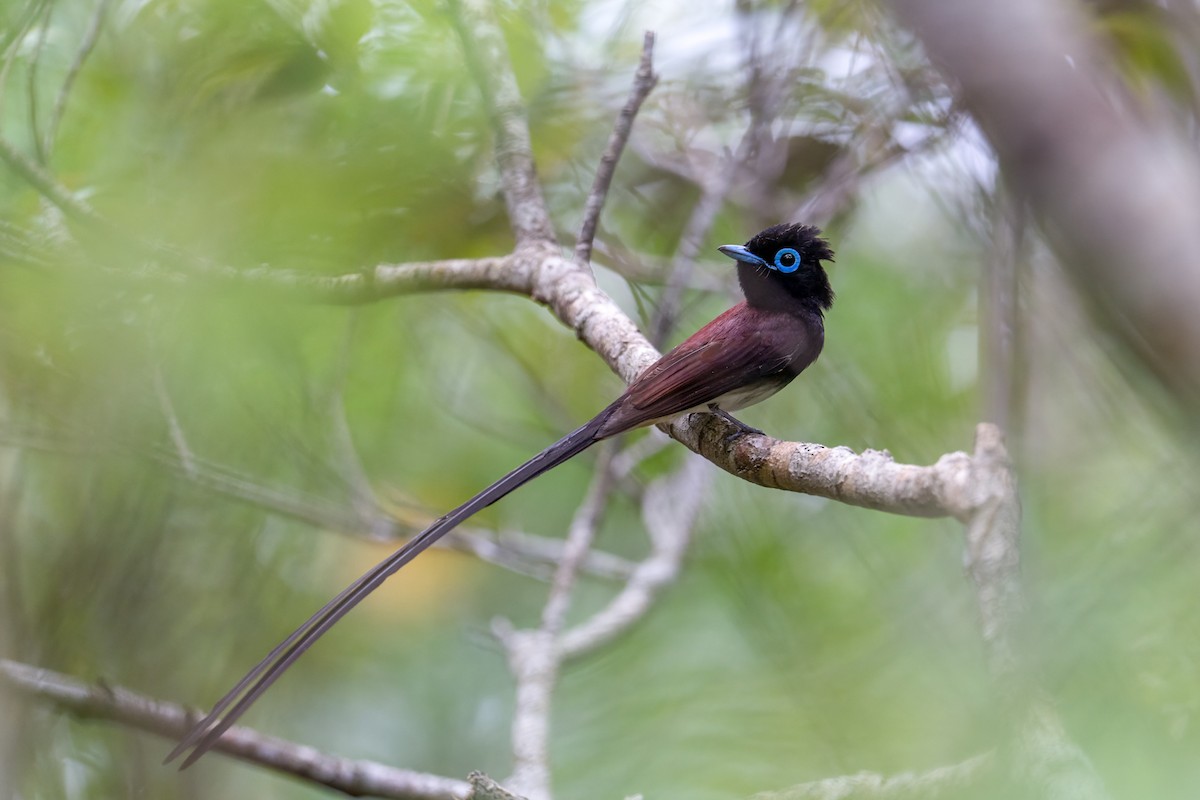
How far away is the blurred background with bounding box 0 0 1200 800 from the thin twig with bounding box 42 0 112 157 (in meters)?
0.03

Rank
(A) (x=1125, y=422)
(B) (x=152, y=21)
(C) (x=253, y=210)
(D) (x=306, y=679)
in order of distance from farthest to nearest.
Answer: (D) (x=306, y=679) < (B) (x=152, y=21) < (A) (x=1125, y=422) < (C) (x=253, y=210)

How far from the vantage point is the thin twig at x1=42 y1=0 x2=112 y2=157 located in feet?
6.73

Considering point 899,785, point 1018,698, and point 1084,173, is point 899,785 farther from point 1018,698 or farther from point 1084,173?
point 1084,173

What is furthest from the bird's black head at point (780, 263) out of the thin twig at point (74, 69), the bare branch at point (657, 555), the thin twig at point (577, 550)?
the thin twig at point (74, 69)

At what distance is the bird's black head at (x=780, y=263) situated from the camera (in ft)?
9.30

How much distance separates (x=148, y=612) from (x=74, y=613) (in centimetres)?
15

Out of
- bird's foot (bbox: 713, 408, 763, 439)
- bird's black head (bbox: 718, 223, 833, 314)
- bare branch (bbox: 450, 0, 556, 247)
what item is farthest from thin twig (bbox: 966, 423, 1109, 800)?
bird's black head (bbox: 718, 223, 833, 314)

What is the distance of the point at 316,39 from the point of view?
1909 mm

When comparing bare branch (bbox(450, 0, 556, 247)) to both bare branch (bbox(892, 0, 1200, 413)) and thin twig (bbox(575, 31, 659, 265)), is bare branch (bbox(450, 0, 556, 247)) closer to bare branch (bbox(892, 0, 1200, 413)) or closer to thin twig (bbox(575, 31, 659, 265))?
thin twig (bbox(575, 31, 659, 265))

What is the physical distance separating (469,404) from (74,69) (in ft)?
7.09

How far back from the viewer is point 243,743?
238cm

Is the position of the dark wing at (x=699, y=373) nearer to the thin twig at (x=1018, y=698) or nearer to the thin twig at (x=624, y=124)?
the thin twig at (x=624, y=124)

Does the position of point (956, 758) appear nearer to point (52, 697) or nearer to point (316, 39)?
point (316, 39)

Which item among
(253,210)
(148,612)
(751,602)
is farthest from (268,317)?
(751,602)
